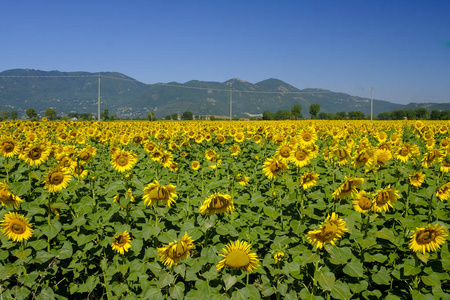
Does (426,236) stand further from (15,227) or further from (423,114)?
(423,114)

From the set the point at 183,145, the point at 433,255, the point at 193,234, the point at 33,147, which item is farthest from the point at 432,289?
the point at 183,145

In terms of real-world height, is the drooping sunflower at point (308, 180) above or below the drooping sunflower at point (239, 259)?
above

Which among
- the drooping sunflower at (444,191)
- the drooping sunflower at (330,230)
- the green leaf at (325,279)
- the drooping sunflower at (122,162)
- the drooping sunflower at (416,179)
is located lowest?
the green leaf at (325,279)

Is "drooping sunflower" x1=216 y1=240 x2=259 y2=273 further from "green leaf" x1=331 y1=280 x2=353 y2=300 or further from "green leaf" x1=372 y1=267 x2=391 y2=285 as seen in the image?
"green leaf" x1=372 y1=267 x2=391 y2=285

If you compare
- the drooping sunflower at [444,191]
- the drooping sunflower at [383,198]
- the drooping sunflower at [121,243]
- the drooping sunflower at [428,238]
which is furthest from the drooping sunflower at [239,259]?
the drooping sunflower at [444,191]

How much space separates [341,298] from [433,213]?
2.19 m

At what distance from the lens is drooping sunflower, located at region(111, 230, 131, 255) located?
331cm

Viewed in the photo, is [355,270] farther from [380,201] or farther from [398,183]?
[398,183]

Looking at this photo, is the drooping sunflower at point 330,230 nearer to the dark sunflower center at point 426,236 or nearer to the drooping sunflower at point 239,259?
the drooping sunflower at point 239,259

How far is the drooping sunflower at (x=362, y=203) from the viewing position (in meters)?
3.10

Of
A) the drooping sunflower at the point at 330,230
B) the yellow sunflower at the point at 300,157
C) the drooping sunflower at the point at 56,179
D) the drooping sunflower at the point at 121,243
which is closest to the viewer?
the drooping sunflower at the point at 330,230

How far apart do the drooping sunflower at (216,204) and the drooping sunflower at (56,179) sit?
2116 mm

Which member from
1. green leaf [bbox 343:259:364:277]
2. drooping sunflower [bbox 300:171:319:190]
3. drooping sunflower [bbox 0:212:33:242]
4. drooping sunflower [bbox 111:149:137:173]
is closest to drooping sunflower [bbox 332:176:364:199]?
drooping sunflower [bbox 300:171:319:190]

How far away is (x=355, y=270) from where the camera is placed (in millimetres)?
2854
